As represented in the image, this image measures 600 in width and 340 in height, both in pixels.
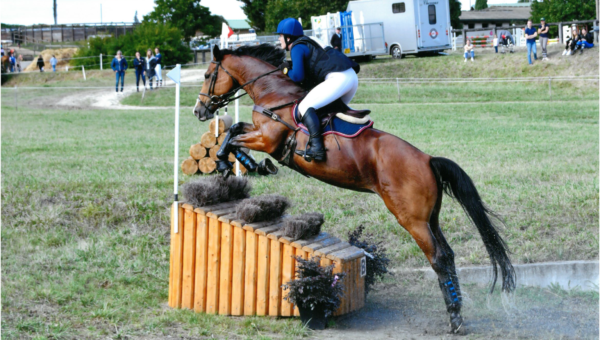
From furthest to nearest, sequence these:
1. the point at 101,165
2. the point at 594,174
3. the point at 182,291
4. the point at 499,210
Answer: the point at 101,165
the point at 594,174
the point at 499,210
the point at 182,291

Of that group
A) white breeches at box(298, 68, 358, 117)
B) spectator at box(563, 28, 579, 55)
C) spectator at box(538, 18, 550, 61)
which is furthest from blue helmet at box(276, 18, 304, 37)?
spectator at box(563, 28, 579, 55)

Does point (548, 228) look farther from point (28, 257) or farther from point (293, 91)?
point (28, 257)

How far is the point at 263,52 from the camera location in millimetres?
6293

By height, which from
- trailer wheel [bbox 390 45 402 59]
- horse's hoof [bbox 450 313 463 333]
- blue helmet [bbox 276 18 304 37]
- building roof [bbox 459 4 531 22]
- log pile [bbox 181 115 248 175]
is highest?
building roof [bbox 459 4 531 22]

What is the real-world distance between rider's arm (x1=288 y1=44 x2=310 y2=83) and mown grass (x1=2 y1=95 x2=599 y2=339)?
2.27m

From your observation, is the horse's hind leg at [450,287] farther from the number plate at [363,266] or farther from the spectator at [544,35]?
the spectator at [544,35]

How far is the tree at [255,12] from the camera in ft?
178

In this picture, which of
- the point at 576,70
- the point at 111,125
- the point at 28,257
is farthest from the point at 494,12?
the point at 28,257

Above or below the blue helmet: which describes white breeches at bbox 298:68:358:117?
below

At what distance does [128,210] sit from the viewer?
9031 mm

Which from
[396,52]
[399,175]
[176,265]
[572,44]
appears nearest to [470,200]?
[399,175]

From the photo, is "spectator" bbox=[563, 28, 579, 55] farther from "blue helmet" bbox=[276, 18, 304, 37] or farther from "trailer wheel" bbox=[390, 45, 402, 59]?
"blue helmet" bbox=[276, 18, 304, 37]

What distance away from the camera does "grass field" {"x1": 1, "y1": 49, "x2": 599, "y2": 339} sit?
6070 millimetres

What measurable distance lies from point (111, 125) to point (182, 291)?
1360cm
